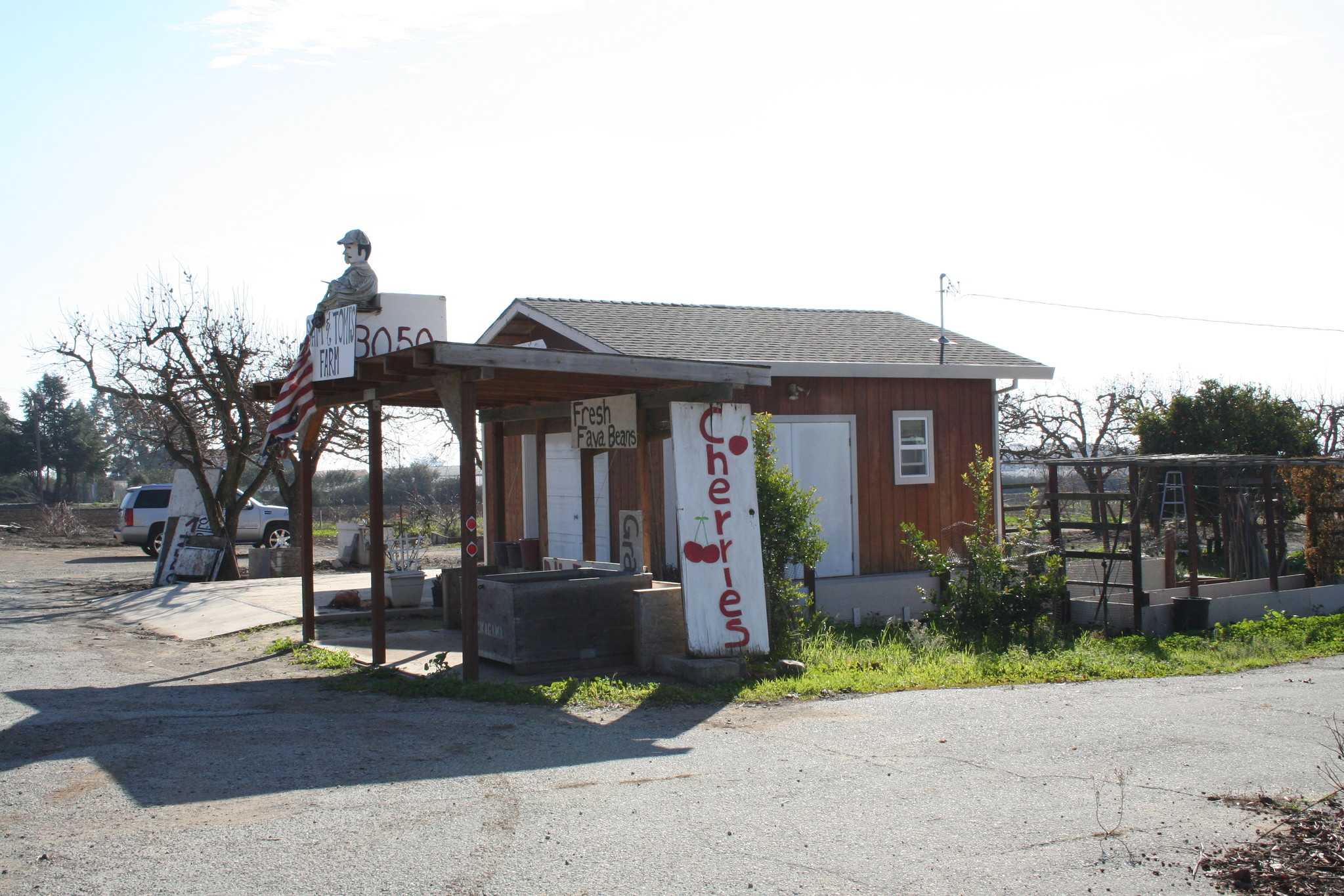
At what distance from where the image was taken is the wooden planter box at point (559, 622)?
8719 millimetres

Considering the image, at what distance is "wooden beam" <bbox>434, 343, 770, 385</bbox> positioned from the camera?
7703mm

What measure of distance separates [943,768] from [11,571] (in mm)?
20874

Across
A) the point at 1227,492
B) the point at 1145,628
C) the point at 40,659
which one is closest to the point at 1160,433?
the point at 1227,492

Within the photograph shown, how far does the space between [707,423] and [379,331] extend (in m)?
2.86

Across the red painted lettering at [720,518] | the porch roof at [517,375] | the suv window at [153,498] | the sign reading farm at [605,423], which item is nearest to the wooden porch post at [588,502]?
the sign reading farm at [605,423]

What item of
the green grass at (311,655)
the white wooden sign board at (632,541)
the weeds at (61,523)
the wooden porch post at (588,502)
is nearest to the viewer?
the green grass at (311,655)

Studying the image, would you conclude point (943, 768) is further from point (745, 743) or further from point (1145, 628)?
point (1145, 628)

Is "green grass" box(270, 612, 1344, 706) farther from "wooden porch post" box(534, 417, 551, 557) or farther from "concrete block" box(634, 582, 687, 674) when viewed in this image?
"wooden porch post" box(534, 417, 551, 557)

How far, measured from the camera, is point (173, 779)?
5.48 m

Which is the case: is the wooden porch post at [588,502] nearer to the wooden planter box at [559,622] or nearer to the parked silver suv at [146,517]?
the wooden planter box at [559,622]

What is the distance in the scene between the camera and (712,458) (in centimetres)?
891

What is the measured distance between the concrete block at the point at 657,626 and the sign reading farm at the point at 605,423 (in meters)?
1.50

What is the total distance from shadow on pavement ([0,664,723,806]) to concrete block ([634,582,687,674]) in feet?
4.32

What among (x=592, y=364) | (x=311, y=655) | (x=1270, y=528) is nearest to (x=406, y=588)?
(x=311, y=655)
